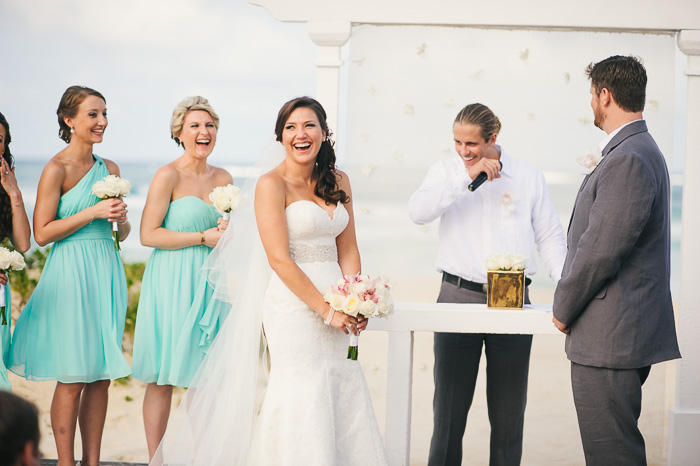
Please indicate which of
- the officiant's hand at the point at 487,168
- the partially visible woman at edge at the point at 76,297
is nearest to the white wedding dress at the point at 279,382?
the partially visible woman at edge at the point at 76,297

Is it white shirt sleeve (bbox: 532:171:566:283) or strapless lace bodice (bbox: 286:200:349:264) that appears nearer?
strapless lace bodice (bbox: 286:200:349:264)

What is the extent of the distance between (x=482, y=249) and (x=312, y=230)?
1.18 metres

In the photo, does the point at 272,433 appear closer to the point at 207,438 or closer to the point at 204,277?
the point at 207,438

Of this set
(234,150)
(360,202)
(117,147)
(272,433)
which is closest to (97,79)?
(117,147)

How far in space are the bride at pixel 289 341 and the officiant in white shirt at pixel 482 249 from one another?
825 mm

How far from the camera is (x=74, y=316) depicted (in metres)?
4.18

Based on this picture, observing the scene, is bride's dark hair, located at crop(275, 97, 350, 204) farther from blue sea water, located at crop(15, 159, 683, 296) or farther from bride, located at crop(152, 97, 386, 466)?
blue sea water, located at crop(15, 159, 683, 296)

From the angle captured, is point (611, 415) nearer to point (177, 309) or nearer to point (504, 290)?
point (504, 290)

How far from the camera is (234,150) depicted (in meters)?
22.7

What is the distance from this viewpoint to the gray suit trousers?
313cm

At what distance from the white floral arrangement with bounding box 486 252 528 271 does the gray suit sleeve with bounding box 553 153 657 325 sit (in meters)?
0.89

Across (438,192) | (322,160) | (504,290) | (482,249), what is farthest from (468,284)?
(322,160)

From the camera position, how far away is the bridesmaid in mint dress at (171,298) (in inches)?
164

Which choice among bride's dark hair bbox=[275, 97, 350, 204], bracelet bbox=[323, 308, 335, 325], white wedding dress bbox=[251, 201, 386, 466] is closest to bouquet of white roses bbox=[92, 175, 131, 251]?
bride's dark hair bbox=[275, 97, 350, 204]
